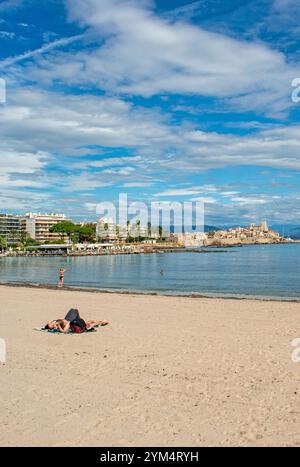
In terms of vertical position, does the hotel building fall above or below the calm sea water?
above

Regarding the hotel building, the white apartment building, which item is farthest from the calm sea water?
the white apartment building

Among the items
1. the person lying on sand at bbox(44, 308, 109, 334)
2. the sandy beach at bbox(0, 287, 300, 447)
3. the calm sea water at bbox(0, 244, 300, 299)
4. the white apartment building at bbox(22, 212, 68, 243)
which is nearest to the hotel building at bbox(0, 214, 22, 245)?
the white apartment building at bbox(22, 212, 68, 243)

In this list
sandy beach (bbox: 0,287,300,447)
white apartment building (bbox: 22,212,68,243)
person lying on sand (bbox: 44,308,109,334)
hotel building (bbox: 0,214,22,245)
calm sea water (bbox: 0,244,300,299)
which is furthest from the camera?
white apartment building (bbox: 22,212,68,243)

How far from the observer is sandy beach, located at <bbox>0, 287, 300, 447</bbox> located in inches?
229

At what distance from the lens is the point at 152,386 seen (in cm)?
773

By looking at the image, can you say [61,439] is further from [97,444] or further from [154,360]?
[154,360]

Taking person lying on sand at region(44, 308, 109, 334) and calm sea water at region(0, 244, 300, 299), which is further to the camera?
calm sea water at region(0, 244, 300, 299)

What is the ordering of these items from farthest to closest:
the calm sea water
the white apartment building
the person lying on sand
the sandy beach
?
the white apartment building → the calm sea water → the person lying on sand → the sandy beach

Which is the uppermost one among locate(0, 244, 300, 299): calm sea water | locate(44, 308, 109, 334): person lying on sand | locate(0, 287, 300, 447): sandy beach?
locate(44, 308, 109, 334): person lying on sand

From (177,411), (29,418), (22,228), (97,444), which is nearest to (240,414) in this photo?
(177,411)

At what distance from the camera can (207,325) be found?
14242mm

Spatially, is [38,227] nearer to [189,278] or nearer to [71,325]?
[189,278]

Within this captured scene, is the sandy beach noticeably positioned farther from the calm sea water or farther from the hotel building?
the hotel building

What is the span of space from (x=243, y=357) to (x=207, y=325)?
4533 mm
